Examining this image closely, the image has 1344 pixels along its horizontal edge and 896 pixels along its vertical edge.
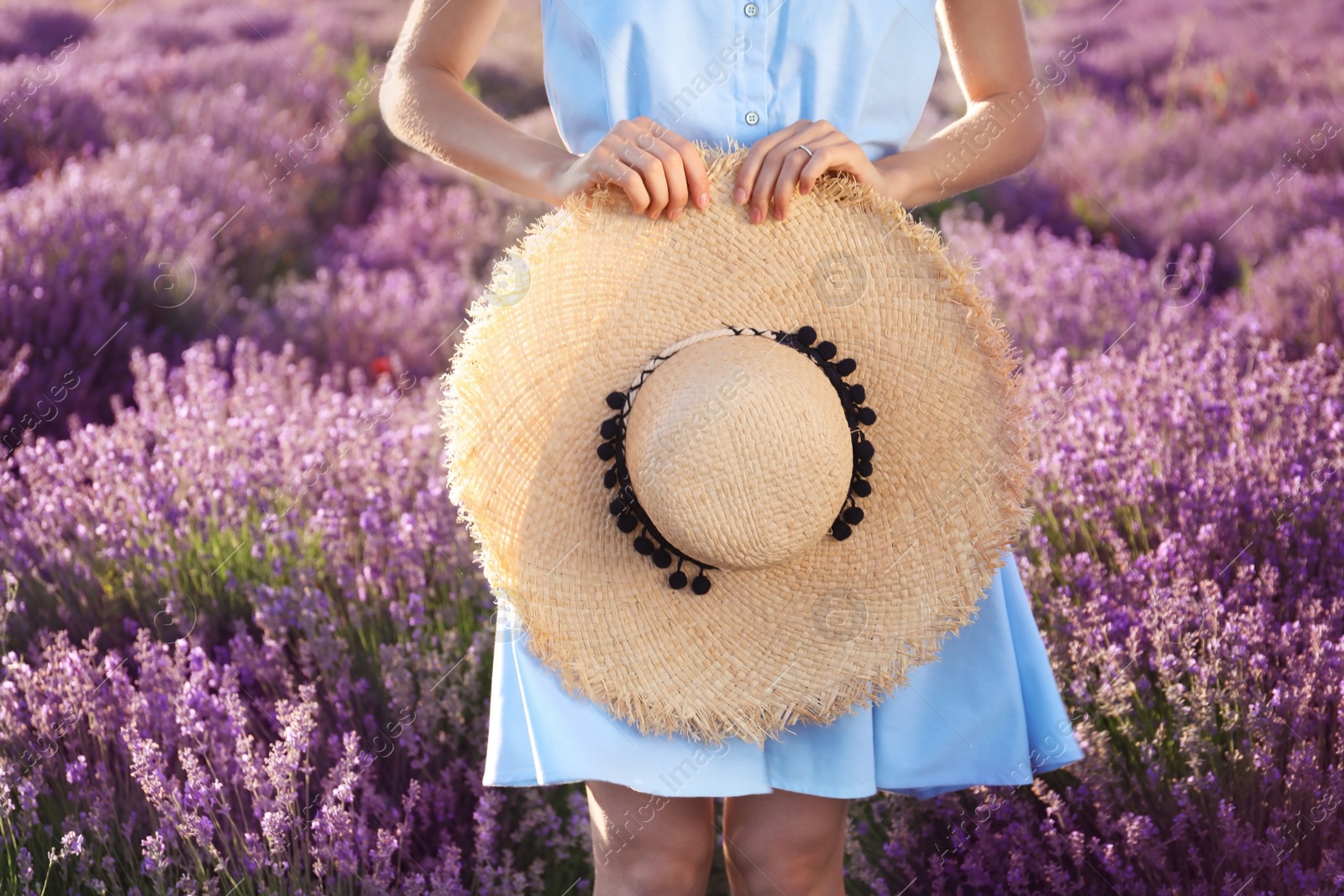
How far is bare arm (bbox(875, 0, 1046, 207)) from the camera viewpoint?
4.83 feet

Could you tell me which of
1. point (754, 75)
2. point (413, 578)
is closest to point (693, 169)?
point (754, 75)

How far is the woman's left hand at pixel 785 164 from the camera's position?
125 centimetres

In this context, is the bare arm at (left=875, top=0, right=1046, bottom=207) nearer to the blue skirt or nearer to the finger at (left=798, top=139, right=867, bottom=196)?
the finger at (left=798, top=139, right=867, bottom=196)

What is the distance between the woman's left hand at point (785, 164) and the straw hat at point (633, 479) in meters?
0.03

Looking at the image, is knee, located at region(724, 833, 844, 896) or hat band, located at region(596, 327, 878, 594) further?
knee, located at region(724, 833, 844, 896)

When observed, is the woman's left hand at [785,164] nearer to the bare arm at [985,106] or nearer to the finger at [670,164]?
the finger at [670,164]

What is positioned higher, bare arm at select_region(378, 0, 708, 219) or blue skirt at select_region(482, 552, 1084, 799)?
bare arm at select_region(378, 0, 708, 219)

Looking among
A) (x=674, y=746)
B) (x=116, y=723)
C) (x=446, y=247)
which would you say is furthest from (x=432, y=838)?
(x=446, y=247)

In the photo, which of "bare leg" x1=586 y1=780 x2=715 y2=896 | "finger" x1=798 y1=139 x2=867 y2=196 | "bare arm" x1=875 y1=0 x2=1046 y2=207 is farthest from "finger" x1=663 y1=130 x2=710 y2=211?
"bare leg" x1=586 y1=780 x2=715 y2=896

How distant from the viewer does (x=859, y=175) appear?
1305 millimetres

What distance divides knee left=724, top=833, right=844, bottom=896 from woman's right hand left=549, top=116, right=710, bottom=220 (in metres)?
0.79

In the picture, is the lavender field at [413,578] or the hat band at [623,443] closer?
the hat band at [623,443]

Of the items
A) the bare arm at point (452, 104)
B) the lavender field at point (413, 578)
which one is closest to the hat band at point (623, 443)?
the bare arm at point (452, 104)

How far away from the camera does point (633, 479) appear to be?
1256 mm
